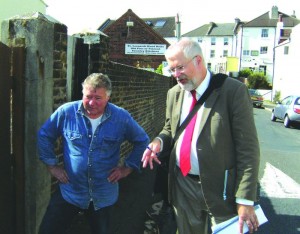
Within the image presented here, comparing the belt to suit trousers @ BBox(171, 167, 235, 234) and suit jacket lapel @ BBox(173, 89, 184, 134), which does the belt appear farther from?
suit jacket lapel @ BBox(173, 89, 184, 134)

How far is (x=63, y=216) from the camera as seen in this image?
9.86 ft

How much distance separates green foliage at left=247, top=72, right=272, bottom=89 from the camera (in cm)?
5609

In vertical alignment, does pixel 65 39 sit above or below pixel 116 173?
above

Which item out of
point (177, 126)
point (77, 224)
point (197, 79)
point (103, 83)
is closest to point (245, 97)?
point (197, 79)

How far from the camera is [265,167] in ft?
28.0

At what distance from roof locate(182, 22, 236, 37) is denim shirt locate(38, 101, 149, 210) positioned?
84.1m

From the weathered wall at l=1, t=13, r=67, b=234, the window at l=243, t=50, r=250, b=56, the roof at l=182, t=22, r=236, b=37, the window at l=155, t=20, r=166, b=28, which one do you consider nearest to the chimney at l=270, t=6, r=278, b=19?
the window at l=243, t=50, r=250, b=56

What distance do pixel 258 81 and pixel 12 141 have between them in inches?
2185

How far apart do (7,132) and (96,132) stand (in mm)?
1021

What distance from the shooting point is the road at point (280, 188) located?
5.00m

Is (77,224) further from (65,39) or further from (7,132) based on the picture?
(65,39)

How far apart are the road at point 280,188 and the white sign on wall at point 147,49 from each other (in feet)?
60.3

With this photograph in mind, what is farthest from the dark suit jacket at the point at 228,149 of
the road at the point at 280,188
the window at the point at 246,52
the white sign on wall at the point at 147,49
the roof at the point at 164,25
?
the window at the point at 246,52

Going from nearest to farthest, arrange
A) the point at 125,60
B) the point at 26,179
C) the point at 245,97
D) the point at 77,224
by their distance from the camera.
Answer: the point at 245,97
the point at 26,179
the point at 77,224
the point at 125,60
